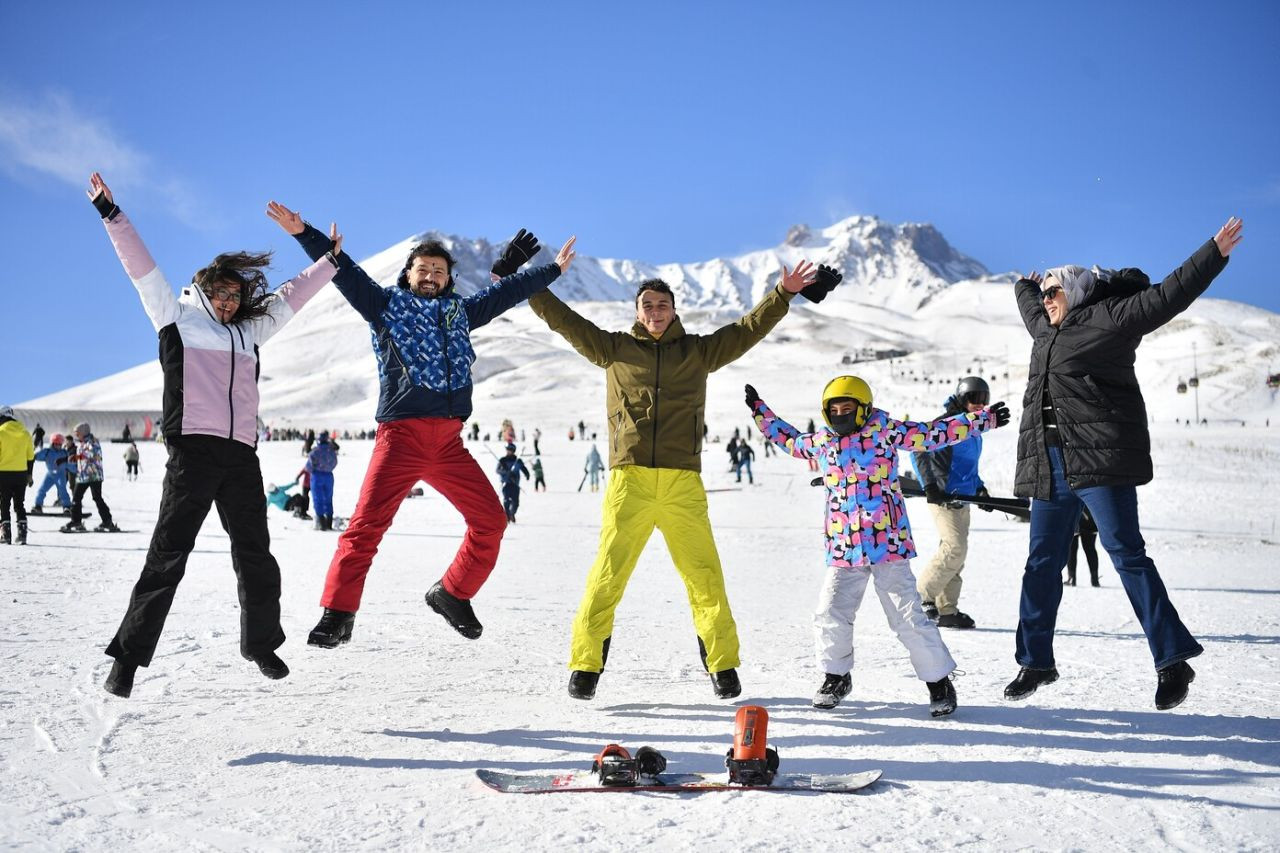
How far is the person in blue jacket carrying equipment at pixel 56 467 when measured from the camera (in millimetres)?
15467

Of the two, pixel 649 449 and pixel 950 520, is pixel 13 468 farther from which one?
pixel 950 520

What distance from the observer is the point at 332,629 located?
4707mm

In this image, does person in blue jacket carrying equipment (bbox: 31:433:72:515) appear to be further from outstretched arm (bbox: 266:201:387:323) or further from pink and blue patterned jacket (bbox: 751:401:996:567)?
pink and blue patterned jacket (bbox: 751:401:996:567)

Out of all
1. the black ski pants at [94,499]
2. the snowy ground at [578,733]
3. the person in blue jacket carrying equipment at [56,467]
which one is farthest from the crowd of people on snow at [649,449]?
the person in blue jacket carrying equipment at [56,467]

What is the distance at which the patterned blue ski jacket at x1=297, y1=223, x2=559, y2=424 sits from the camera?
4.95 metres

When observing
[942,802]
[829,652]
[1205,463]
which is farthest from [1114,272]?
[1205,463]

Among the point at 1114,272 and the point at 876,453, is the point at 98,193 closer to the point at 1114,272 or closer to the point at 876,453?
the point at 876,453

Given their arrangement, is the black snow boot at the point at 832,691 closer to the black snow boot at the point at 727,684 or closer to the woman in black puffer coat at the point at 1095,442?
the black snow boot at the point at 727,684

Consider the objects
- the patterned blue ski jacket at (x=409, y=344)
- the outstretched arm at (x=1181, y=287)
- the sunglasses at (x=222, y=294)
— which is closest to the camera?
the outstretched arm at (x=1181, y=287)

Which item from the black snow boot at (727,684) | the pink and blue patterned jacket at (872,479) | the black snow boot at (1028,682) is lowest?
the black snow boot at (727,684)

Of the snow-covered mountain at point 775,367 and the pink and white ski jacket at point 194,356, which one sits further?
the snow-covered mountain at point 775,367

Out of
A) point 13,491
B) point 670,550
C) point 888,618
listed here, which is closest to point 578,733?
point 670,550

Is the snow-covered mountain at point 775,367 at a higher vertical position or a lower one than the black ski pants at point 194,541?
higher

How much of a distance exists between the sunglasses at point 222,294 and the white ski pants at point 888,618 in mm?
3173
